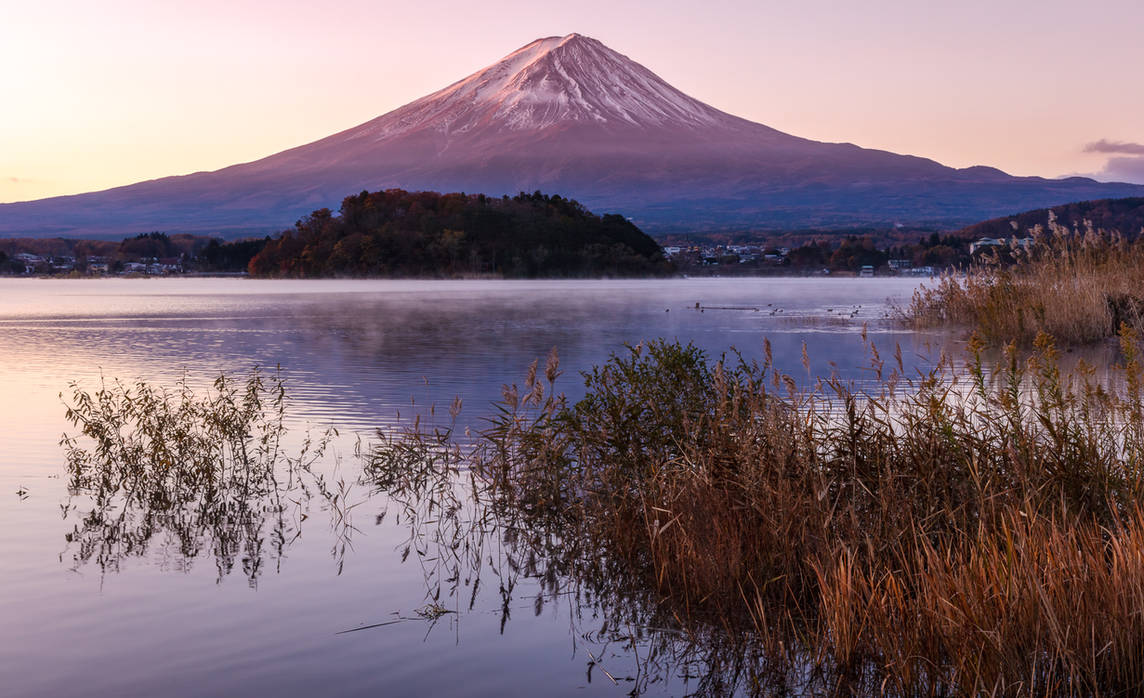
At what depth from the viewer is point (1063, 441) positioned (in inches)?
231

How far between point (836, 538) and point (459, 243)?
318ft

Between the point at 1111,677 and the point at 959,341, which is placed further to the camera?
the point at 959,341

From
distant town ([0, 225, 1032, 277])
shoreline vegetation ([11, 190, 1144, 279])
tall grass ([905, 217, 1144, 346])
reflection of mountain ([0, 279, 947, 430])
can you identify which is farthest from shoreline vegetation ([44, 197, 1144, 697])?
distant town ([0, 225, 1032, 277])

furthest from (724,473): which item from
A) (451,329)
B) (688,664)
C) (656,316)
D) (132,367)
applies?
(656,316)

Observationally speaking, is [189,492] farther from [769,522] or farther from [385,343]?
[385,343]

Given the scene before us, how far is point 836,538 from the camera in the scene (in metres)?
5.18

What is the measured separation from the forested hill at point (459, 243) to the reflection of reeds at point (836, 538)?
93660 mm

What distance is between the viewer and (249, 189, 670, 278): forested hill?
10106 cm

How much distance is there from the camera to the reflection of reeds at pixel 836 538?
4027mm

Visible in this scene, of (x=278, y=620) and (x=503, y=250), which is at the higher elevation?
(x=503, y=250)

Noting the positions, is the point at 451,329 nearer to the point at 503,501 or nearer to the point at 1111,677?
the point at 503,501

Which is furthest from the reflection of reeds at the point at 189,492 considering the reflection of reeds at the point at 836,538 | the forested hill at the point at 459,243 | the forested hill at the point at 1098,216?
the forested hill at the point at 1098,216

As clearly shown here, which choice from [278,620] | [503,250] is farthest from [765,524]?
→ [503,250]

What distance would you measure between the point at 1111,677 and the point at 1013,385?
87.7 inches
